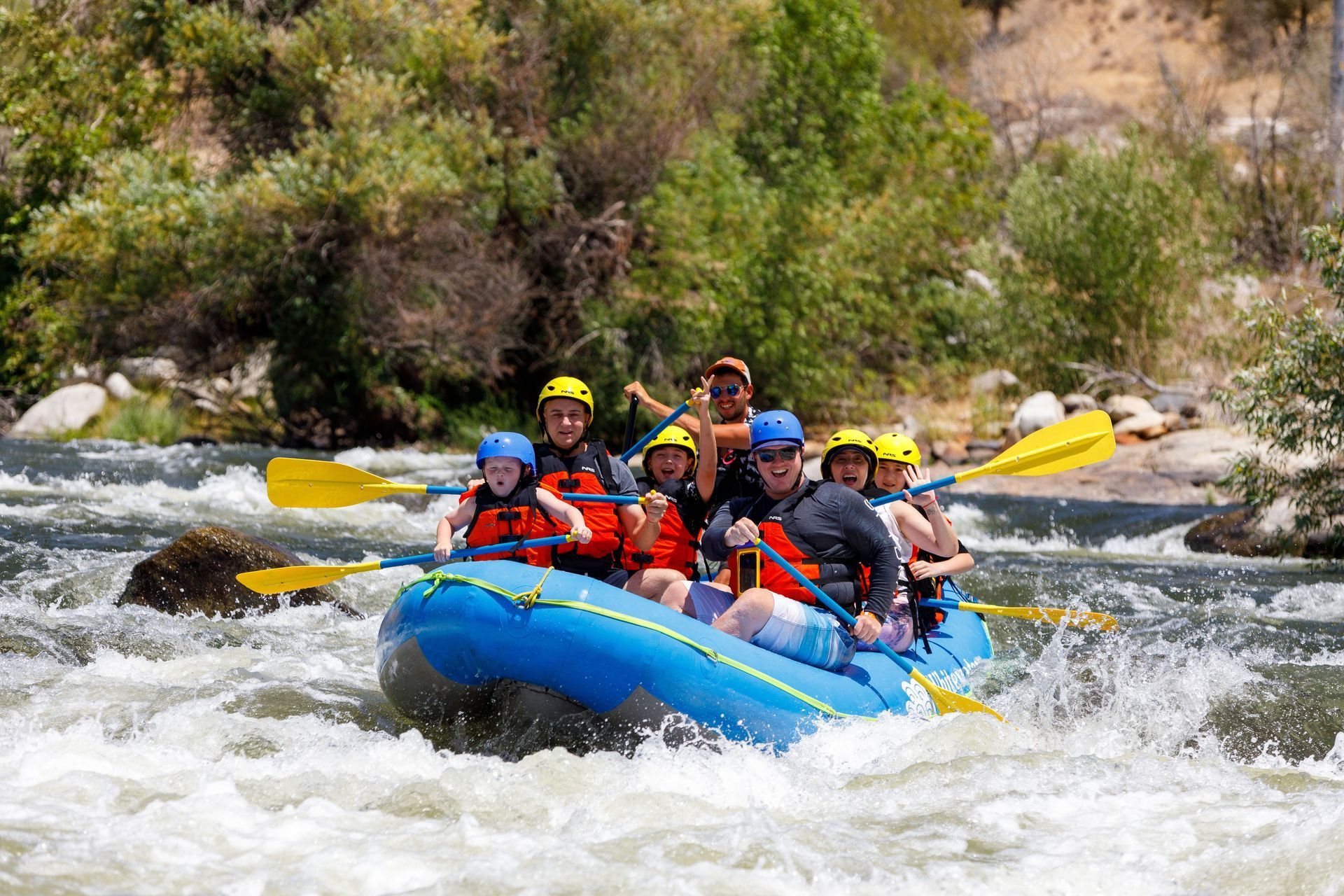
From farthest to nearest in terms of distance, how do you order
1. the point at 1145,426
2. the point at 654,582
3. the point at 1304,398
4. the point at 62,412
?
the point at 62,412 → the point at 1145,426 → the point at 1304,398 → the point at 654,582

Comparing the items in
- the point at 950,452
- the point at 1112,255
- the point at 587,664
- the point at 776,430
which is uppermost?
the point at 1112,255

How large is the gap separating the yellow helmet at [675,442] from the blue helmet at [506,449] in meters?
0.55

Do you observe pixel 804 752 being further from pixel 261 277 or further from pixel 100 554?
pixel 261 277

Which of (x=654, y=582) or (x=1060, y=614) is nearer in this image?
(x=654, y=582)

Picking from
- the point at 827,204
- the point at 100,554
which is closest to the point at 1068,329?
the point at 827,204

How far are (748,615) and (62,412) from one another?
46.5ft

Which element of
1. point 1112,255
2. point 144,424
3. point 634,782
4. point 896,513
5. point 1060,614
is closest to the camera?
Answer: point 634,782

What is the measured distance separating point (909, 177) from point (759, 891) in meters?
18.9

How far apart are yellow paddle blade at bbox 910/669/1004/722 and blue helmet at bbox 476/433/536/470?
1697 millimetres

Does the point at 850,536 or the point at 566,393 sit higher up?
the point at 566,393

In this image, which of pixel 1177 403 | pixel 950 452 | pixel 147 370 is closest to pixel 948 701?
pixel 950 452

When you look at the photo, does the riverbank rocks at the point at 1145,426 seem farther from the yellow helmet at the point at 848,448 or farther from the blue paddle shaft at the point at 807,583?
the blue paddle shaft at the point at 807,583

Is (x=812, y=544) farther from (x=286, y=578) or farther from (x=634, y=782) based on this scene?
(x=286, y=578)

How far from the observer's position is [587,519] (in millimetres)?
5293
